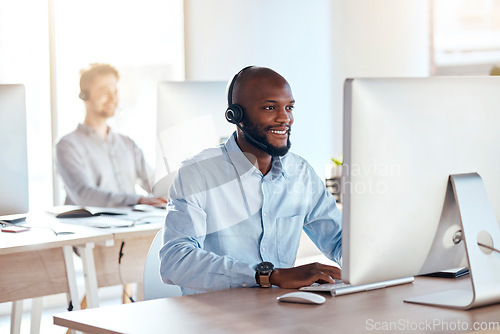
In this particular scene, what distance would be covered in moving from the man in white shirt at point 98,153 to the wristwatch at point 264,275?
6.07 ft

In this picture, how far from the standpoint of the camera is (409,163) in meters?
1.42

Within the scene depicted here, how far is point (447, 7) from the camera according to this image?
525cm

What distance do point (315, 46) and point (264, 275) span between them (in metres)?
3.86

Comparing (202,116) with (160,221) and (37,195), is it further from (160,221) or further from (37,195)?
(37,195)

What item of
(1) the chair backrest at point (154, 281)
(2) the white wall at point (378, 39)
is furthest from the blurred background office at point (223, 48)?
(1) the chair backrest at point (154, 281)

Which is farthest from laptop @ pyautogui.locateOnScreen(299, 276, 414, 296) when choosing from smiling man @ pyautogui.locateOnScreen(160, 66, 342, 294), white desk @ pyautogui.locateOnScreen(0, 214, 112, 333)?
white desk @ pyautogui.locateOnScreen(0, 214, 112, 333)

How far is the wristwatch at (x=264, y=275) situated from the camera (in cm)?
171

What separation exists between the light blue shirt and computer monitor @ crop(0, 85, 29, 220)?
0.90 meters

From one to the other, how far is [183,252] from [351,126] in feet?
1.94

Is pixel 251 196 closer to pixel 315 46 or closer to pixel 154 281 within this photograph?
pixel 154 281

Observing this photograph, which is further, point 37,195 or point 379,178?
point 37,195

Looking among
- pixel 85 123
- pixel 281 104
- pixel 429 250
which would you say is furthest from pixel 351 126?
pixel 85 123

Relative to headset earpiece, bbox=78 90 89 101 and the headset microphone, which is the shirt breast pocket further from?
headset earpiece, bbox=78 90 89 101

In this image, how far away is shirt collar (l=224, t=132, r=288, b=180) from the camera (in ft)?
6.31
